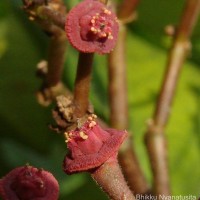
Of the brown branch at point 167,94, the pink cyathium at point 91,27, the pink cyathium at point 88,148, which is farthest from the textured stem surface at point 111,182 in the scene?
the brown branch at point 167,94

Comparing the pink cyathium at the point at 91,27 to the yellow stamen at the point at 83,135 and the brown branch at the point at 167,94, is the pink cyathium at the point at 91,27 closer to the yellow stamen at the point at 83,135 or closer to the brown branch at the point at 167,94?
the yellow stamen at the point at 83,135

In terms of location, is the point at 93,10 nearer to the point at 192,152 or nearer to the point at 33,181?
the point at 33,181

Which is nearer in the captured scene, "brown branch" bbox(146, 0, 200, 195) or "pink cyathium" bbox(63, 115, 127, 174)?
"pink cyathium" bbox(63, 115, 127, 174)

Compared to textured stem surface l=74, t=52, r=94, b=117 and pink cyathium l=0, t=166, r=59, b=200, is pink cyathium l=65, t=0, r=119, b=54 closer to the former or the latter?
textured stem surface l=74, t=52, r=94, b=117

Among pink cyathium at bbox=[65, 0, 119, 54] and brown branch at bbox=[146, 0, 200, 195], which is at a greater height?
pink cyathium at bbox=[65, 0, 119, 54]

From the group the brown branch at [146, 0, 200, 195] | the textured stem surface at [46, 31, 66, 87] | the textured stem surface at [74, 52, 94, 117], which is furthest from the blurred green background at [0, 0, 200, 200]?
the textured stem surface at [74, 52, 94, 117]

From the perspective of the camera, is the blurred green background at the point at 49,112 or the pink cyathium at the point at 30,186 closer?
the pink cyathium at the point at 30,186

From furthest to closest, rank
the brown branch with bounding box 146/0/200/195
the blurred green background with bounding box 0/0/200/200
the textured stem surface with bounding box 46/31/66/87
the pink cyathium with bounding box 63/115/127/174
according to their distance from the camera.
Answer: the blurred green background with bounding box 0/0/200/200 → the brown branch with bounding box 146/0/200/195 → the textured stem surface with bounding box 46/31/66/87 → the pink cyathium with bounding box 63/115/127/174

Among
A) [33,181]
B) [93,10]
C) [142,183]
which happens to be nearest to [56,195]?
[33,181]

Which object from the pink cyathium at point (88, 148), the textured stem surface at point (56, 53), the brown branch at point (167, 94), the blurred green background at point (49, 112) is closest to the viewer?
the pink cyathium at point (88, 148)
